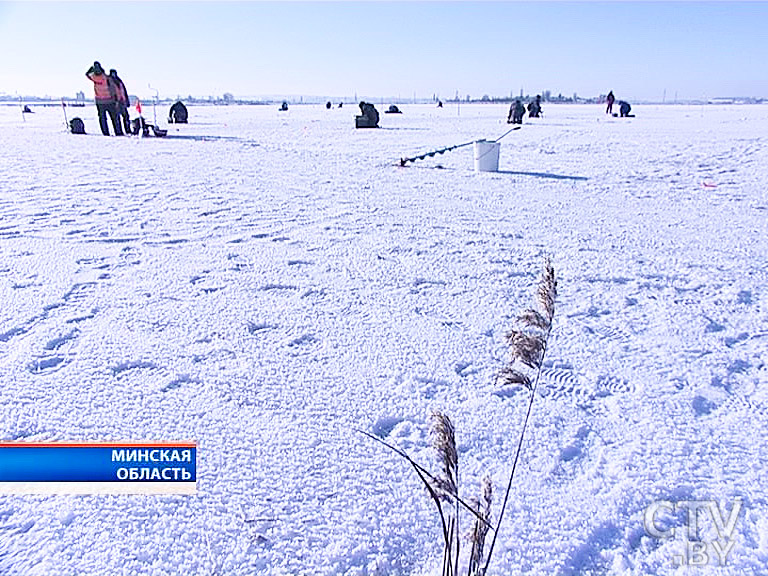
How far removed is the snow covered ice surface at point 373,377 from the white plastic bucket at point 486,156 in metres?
3.32

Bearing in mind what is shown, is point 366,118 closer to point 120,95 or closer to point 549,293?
point 120,95

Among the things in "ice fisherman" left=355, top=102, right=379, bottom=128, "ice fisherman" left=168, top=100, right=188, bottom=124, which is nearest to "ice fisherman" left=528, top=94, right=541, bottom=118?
"ice fisherman" left=355, top=102, right=379, bottom=128

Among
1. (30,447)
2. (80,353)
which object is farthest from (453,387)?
(80,353)

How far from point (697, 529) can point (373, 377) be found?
1.58 m

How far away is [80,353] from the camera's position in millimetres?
2969

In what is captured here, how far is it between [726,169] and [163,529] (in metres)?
11.8

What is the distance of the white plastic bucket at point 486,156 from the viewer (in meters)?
9.62

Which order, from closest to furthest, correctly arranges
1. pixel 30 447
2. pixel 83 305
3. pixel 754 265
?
1. pixel 30 447
2. pixel 83 305
3. pixel 754 265

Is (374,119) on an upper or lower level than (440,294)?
upper

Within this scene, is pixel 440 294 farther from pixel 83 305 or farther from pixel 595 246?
pixel 83 305

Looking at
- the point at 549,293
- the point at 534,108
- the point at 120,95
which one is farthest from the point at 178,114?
the point at 549,293

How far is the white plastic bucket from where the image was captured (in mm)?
9617

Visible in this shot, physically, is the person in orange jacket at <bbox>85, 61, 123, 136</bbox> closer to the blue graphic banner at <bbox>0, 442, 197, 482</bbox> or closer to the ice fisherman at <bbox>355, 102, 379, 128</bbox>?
the ice fisherman at <bbox>355, 102, 379, 128</bbox>

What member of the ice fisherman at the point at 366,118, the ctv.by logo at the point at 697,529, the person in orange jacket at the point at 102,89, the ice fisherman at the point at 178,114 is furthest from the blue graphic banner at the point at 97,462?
the ice fisherman at the point at 178,114
